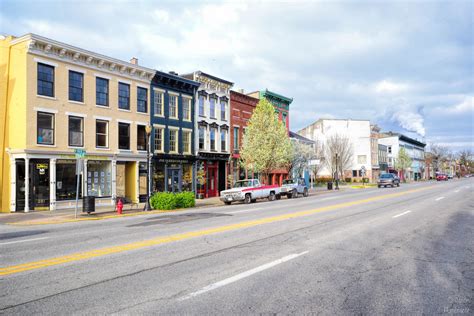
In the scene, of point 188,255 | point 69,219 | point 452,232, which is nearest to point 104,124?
point 69,219

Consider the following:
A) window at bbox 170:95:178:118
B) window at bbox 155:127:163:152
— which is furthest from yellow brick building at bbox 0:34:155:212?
window at bbox 170:95:178:118

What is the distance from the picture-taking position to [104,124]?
25.5 m

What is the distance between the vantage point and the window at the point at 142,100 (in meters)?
28.0

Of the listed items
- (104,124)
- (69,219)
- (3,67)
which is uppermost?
(3,67)

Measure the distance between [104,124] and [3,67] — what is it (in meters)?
6.78

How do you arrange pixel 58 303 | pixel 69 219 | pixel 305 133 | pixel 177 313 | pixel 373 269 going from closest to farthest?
pixel 177 313
pixel 58 303
pixel 373 269
pixel 69 219
pixel 305 133

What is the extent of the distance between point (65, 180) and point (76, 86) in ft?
20.1

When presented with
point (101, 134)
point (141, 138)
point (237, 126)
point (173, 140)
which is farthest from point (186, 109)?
point (101, 134)

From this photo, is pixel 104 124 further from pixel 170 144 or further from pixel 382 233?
pixel 382 233

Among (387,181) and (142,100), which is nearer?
(142,100)

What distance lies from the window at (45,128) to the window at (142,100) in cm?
703

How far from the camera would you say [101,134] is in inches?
990

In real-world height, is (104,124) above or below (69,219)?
above

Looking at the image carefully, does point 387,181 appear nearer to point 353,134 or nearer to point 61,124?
point 353,134
